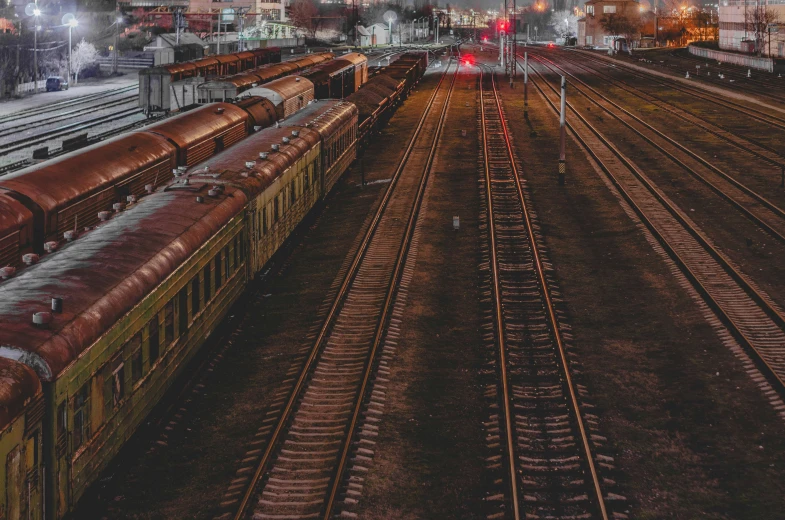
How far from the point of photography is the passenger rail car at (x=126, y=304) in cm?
902

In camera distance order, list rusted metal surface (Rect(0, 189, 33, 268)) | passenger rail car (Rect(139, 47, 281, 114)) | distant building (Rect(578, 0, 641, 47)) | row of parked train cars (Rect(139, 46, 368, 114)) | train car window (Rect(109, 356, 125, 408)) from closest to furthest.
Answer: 1. train car window (Rect(109, 356, 125, 408))
2. rusted metal surface (Rect(0, 189, 33, 268))
3. row of parked train cars (Rect(139, 46, 368, 114))
4. passenger rail car (Rect(139, 47, 281, 114))
5. distant building (Rect(578, 0, 641, 47))

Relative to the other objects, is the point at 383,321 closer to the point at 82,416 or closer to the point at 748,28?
the point at 82,416

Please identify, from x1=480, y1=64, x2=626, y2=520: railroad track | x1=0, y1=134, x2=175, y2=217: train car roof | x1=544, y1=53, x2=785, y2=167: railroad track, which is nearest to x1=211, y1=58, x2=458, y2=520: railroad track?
x1=480, y1=64, x2=626, y2=520: railroad track

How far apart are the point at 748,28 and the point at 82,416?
115m

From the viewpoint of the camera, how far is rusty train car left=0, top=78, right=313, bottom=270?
1462 cm

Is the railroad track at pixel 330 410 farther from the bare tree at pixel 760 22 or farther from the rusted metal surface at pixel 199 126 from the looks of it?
the bare tree at pixel 760 22

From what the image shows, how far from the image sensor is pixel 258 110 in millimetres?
33156

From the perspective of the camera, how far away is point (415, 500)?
37.8ft

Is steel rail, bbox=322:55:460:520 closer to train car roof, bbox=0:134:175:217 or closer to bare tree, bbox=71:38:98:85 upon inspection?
train car roof, bbox=0:134:175:217

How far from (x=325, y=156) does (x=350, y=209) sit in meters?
2.93

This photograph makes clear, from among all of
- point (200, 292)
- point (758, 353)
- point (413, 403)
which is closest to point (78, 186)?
point (200, 292)

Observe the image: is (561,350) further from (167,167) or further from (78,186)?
(167,167)

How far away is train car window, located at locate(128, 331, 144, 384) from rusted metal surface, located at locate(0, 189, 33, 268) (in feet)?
13.1

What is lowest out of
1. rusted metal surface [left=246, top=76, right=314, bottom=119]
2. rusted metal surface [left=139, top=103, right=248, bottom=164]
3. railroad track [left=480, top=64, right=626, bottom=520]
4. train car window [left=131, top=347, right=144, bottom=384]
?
railroad track [left=480, top=64, right=626, bottom=520]
